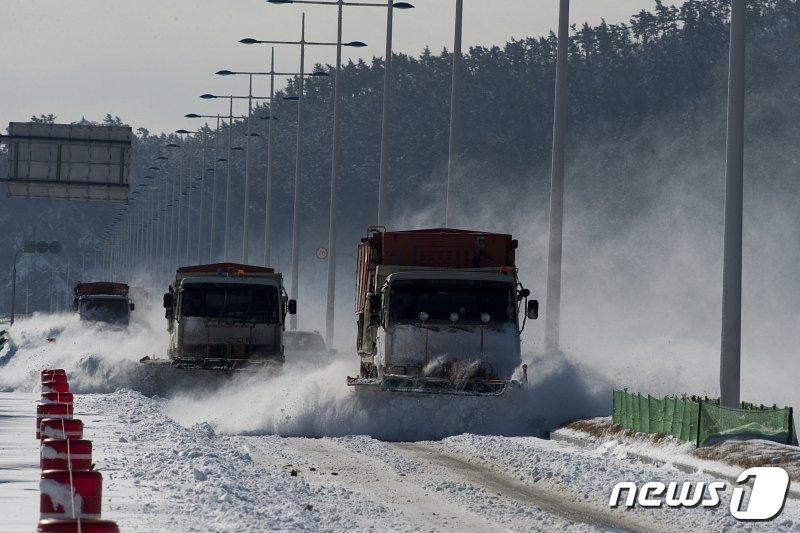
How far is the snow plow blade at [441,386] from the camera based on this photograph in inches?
1029

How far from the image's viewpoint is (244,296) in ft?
114

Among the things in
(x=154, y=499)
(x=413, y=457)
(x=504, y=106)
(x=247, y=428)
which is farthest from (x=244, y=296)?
(x=504, y=106)

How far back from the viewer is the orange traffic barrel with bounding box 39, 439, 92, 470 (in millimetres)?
14261

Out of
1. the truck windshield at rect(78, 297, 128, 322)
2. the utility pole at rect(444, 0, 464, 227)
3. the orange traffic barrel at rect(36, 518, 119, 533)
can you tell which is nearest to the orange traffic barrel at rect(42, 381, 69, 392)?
the utility pole at rect(444, 0, 464, 227)

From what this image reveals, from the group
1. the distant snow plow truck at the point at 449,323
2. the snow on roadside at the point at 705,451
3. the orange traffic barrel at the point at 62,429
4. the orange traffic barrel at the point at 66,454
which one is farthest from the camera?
the distant snow plow truck at the point at 449,323

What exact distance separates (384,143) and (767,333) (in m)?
40.6

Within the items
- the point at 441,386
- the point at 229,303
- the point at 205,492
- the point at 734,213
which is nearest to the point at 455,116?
the point at 229,303

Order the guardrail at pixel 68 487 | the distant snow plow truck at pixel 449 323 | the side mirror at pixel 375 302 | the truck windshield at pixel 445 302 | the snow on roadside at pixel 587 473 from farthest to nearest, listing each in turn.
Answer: the side mirror at pixel 375 302 → the truck windshield at pixel 445 302 → the distant snow plow truck at pixel 449 323 → the snow on roadside at pixel 587 473 → the guardrail at pixel 68 487

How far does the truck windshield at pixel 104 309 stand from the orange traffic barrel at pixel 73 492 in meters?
46.0

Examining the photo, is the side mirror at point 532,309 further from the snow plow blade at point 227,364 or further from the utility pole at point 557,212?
the snow plow blade at point 227,364

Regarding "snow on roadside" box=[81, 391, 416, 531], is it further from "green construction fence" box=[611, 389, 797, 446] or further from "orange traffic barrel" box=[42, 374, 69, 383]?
"green construction fence" box=[611, 389, 797, 446]

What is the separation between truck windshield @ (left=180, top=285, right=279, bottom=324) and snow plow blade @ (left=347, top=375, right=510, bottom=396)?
28.2 feet

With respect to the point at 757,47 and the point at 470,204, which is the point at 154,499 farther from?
the point at 470,204

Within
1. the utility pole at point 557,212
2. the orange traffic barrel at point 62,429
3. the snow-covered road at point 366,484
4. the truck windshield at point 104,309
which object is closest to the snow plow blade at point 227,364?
the utility pole at point 557,212
